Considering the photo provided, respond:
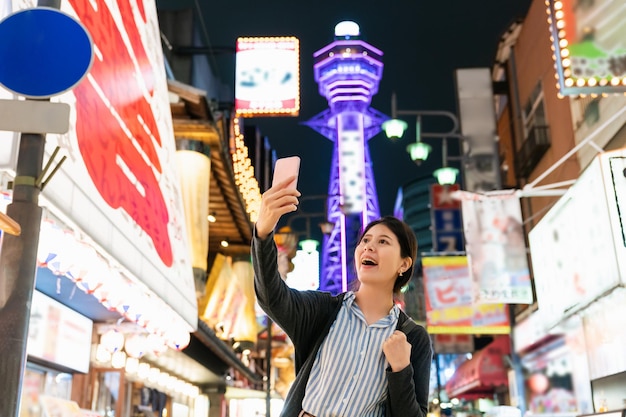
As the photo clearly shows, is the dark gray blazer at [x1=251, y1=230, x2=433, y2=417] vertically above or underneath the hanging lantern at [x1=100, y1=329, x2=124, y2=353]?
underneath

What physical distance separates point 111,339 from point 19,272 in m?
7.75

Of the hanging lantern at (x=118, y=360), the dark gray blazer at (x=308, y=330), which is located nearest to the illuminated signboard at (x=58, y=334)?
the hanging lantern at (x=118, y=360)

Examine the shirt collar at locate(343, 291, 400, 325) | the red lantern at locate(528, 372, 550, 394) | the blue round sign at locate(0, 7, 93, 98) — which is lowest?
the shirt collar at locate(343, 291, 400, 325)

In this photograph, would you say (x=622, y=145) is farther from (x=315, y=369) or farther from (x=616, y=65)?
(x=315, y=369)

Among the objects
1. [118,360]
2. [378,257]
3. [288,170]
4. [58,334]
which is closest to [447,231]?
[118,360]

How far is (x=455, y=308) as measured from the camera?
19.8 metres

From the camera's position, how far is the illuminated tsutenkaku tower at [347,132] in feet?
197

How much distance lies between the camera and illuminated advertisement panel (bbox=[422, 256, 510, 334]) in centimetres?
1958

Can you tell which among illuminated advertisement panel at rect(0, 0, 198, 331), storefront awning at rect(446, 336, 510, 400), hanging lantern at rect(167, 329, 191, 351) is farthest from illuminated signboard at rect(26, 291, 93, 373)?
storefront awning at rect(446, 336, 510, 400)

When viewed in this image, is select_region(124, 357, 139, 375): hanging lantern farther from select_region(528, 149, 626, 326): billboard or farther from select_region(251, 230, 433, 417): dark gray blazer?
select_region(251, 230, 433, 417): dark gray blazer

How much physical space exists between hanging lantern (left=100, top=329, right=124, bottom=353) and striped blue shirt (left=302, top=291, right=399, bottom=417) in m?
8.95

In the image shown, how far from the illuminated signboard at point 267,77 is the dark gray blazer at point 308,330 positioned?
69.8ft

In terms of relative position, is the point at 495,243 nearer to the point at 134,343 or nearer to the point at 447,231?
the point at 134,343

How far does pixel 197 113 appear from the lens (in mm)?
17156
